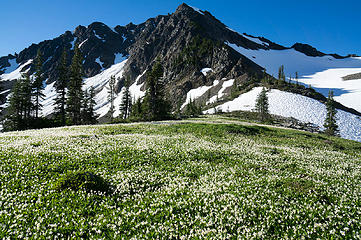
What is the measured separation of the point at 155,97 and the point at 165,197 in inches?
1997

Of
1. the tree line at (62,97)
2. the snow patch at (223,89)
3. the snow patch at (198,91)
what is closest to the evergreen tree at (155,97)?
the tree line at (62,97)

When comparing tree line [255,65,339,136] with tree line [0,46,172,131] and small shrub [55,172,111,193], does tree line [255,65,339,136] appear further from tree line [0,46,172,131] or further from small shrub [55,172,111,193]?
small shrub [55,172,111,193]

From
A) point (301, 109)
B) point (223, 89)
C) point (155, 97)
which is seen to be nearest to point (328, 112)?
point (301, 109)

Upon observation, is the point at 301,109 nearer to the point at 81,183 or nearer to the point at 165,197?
the point at 165,197

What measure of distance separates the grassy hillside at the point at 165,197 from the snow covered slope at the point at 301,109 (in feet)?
252

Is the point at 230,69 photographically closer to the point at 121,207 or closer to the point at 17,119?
the point at 17,119

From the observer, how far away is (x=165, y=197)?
8.38 meters

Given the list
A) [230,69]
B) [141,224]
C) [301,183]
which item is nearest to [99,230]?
[141,224]

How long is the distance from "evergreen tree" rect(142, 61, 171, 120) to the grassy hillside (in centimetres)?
4183

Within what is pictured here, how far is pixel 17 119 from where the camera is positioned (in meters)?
43.2

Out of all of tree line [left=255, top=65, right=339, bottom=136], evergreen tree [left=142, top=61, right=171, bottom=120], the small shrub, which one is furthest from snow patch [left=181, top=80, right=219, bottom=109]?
the small shrub

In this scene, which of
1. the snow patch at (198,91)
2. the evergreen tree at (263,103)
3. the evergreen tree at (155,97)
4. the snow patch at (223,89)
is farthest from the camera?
the snow patch at (198,91)

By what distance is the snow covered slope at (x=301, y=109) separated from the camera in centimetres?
7562

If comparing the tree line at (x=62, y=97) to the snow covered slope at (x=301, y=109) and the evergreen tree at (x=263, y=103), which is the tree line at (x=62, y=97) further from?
the snow covered slope at (x=301, y=109)
